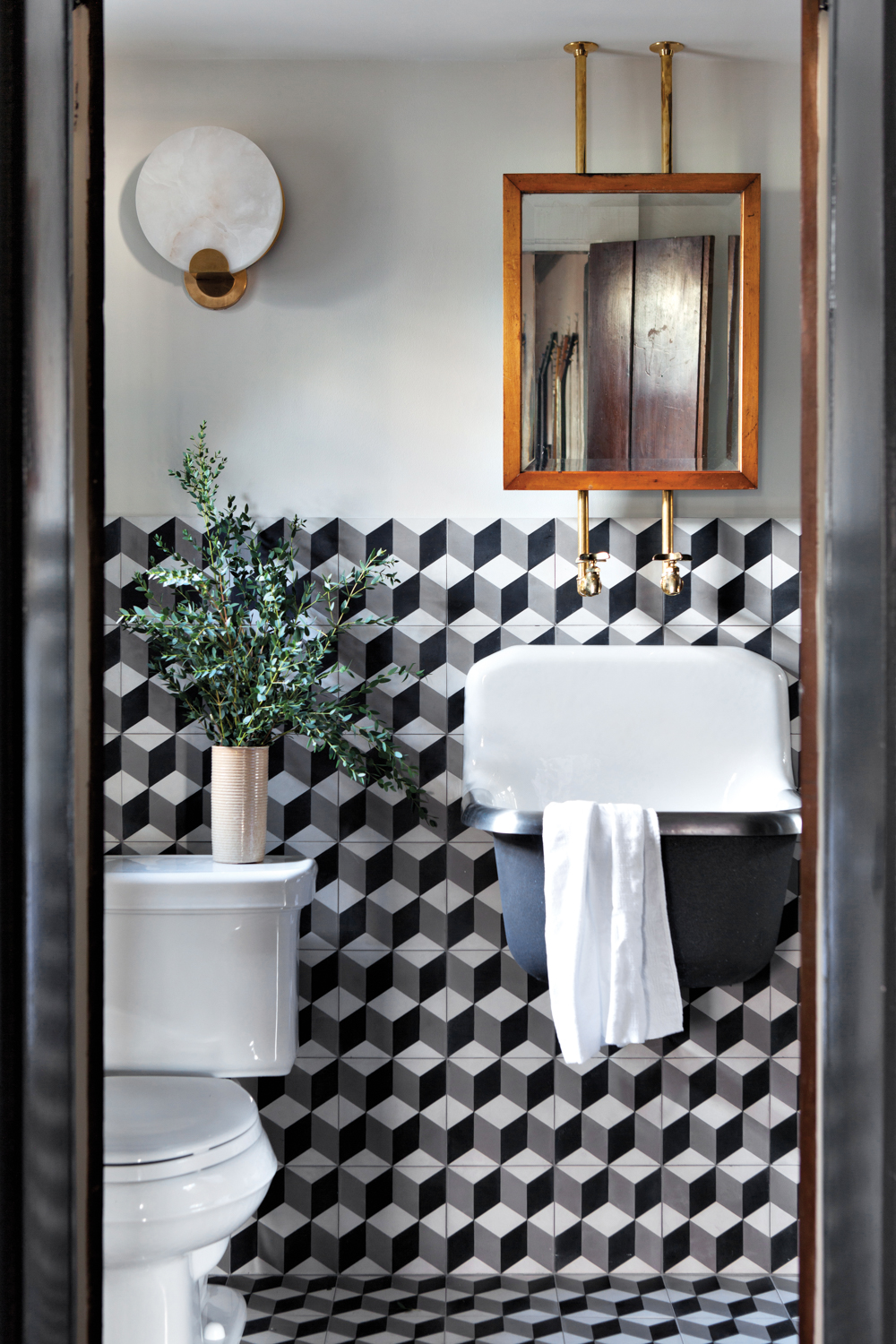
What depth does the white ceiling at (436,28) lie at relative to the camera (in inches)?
68.1

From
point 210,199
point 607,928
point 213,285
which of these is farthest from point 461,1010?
point 210,199

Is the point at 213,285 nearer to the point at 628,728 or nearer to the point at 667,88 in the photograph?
the point at 667,88

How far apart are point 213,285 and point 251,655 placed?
0.73 meters

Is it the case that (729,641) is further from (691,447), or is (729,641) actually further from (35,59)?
(35,59)

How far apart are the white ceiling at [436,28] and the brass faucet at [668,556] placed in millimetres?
833

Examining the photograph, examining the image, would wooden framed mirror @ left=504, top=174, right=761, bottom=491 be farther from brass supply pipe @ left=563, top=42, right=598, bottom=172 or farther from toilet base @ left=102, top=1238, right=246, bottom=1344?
toilet base @ left=102, top=1238, right=246, bottom=1344

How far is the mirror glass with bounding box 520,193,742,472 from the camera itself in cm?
184

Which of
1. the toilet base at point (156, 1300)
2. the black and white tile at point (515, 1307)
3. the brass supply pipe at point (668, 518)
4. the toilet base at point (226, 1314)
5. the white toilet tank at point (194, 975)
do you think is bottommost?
the black and white tile at point (515, 1307)

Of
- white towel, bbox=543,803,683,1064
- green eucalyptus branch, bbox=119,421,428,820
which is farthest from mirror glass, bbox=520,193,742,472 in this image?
white towel, bbox=543,803,683,1064

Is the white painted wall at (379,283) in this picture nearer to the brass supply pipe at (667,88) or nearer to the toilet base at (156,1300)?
the brass supply pipe at (667,88)

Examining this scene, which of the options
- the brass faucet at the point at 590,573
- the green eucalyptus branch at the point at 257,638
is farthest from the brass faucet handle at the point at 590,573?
the green eucalyptus branch at the point at 257,638

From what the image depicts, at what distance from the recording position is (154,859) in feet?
5.82

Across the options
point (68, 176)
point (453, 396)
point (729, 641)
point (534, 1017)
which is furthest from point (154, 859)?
point (68, 176)

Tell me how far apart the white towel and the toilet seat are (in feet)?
1.63
